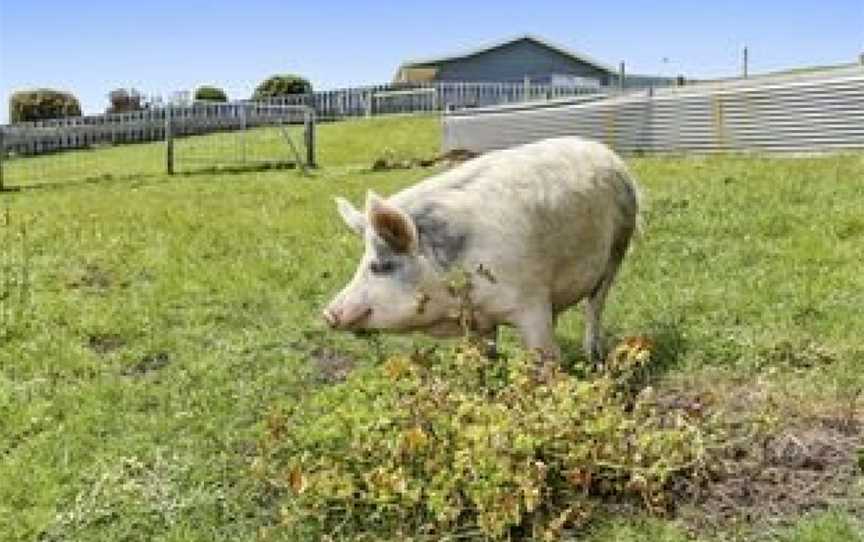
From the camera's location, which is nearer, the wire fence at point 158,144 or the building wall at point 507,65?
the wire fence at point 158,144

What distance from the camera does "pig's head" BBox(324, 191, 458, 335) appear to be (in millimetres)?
6762

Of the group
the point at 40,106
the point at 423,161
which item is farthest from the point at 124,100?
the point at 423,161

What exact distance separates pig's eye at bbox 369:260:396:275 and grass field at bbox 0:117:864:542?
40.1 inches

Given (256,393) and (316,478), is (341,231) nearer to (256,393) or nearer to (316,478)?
(256,393)

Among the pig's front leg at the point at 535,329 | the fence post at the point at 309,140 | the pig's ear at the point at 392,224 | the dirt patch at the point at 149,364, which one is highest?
the fence post at the point at 309,140

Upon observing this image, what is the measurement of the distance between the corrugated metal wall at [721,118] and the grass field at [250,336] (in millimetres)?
3346

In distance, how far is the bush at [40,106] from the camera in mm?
54719

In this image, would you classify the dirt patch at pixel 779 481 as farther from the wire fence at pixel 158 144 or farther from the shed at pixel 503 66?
the shed at pixel 503 66

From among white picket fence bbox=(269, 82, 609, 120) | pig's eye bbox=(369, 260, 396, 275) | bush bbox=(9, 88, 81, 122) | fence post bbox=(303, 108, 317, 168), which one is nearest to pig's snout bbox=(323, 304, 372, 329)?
pig's eye bbox=(369, 260, 396, 275)

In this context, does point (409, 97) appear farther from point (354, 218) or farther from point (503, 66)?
point (354, 218)

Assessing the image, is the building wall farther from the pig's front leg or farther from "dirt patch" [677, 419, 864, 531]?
"dirt patch" [677, 419, 864, 531]

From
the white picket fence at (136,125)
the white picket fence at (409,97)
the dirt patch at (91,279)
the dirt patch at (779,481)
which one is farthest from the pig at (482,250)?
the white picket fence at (409,97)

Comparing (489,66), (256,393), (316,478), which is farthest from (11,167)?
(489,66)

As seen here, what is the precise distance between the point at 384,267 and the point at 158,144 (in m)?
33.8
